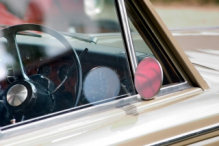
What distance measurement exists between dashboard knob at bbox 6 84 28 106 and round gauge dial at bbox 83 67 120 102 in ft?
0.90

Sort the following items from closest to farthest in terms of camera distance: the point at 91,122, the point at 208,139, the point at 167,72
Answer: the point at 91,122, the point at 208,139, the point at 167,72

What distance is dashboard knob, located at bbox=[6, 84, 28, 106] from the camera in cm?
149

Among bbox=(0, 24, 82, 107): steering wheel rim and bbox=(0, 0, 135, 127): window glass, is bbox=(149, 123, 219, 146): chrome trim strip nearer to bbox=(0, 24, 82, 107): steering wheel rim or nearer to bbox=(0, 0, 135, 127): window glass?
bbox=(0, 0, 135, 127): window glass

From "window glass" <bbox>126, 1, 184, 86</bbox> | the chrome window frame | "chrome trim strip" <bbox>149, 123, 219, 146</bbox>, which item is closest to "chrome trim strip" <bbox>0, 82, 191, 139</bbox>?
the chrome window frame

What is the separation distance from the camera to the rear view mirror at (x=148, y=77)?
1.44 metres

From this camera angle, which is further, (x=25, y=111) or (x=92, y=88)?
(x=92, y=88)

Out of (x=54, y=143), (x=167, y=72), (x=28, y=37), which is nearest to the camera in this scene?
(x=54, y=143)

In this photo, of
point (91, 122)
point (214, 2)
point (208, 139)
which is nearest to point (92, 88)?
point (91, 122)

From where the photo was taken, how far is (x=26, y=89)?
1.52 meters

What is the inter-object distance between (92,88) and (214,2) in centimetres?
1080

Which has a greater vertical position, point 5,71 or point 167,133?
point 5,71

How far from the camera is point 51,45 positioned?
1.85 m

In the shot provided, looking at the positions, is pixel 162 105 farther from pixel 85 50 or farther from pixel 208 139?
pixel 85 50

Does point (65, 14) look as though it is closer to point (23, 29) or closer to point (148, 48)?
point (23, 29)
